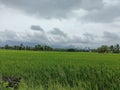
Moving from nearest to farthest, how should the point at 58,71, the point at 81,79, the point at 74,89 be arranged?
the point at 74,89 < the point at 81,79 < the point at 58,71

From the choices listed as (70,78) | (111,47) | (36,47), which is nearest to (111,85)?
(70,78)

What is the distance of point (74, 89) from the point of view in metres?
9.85

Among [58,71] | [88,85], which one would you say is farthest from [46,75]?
[88,85]

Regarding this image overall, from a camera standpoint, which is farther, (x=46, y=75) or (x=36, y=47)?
(x=36, y=47)

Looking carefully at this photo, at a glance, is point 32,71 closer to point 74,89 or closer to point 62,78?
→ point 62,78

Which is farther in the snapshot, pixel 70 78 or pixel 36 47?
pixel 36 47

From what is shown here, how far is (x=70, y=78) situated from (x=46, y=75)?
1083 millimetres

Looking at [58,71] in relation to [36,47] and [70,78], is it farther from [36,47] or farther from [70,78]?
[36,47]

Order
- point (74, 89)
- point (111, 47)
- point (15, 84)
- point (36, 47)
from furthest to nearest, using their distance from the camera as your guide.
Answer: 1. point (111, 47)
2. point (36, 47)
3. point (15, 84)
4. point (74, 89)

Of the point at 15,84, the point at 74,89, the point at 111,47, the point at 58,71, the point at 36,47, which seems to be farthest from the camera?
the point at 111,47

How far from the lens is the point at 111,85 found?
10141 mm

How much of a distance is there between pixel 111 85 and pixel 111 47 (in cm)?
9875

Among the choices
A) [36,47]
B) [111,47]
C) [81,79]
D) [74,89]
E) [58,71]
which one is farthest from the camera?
[111,47]

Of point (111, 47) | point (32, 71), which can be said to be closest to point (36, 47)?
point (111, 47)
